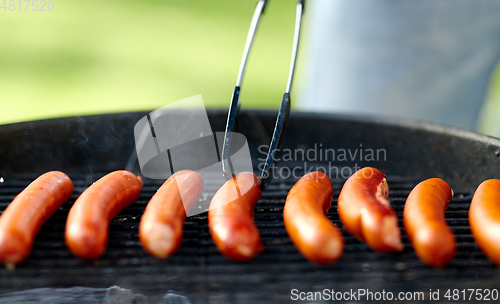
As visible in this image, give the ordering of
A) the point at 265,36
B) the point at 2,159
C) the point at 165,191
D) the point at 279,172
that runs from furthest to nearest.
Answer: the point at 265,36, the point at 279,172, the point at 2,159, the point at 165,191

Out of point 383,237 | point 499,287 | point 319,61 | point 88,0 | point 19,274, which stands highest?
point 88,0

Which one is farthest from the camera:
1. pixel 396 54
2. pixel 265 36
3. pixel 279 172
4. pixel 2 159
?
pixel 265 36

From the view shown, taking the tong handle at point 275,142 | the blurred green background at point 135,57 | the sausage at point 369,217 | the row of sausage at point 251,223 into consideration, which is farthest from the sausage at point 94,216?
the blurred green background at point 135,57

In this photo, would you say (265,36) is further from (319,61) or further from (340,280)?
(340,280)

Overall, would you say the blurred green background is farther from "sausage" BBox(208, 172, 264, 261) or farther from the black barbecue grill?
"sausage" BBox(208, 172, 264, 261)

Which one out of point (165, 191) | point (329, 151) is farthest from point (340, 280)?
point (329, 151)

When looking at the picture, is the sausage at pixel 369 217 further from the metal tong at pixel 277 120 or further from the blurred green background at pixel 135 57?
the blurred green background at pixel 135 57

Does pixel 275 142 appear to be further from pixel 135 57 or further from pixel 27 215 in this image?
pixel 135 57
